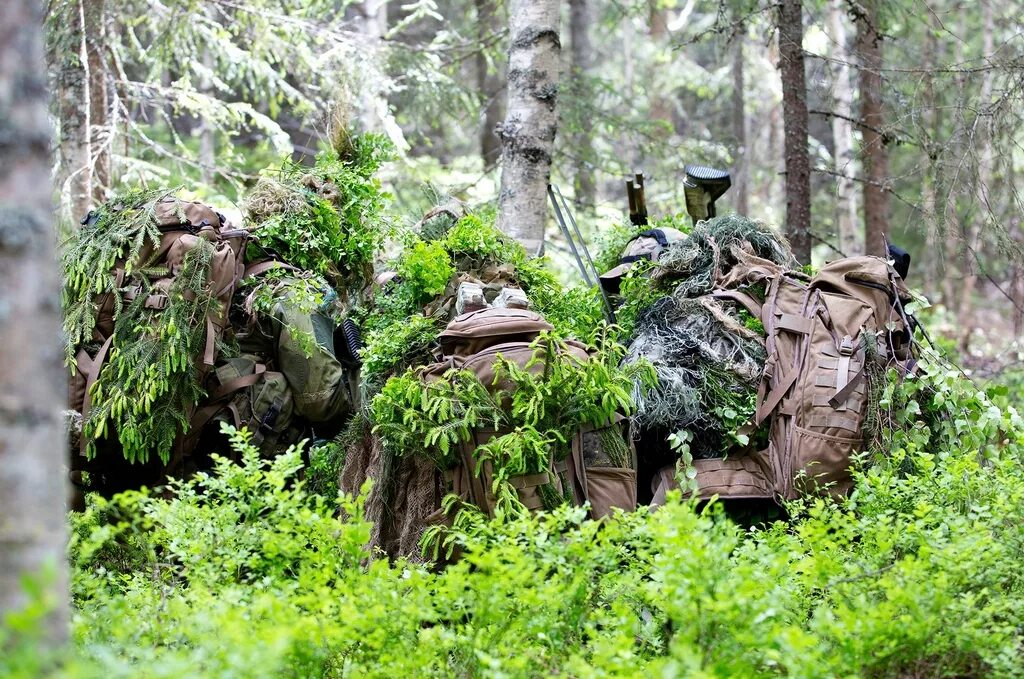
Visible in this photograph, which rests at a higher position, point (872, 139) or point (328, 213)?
point (872, 139)

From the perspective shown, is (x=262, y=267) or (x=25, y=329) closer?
(x=25, y=329)

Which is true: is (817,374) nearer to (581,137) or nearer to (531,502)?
(531,502)

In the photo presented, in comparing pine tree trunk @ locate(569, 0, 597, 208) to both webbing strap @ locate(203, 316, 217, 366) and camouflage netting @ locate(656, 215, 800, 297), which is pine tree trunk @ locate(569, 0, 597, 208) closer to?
camouflage netting @ locate(656, 215, 800, 297)

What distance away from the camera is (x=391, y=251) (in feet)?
24.2

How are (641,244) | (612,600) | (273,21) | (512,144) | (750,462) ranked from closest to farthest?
(612,600), (750,462), (641,244), (512,144), (273,21)

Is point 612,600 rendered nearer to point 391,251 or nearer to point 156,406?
point 156,406

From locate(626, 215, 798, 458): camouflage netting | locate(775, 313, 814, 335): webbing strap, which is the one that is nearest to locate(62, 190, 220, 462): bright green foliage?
locate(626, 215, 798, 458): camouflage netting

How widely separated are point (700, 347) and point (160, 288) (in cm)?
315

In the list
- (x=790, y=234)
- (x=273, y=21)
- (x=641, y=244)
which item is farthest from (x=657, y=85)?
(x=641, y=244)

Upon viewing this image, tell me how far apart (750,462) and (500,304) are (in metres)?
1.74

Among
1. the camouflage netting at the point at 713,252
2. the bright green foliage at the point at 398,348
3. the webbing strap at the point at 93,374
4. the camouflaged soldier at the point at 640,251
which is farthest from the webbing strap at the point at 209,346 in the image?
the camouflage netting at the point at 713,252

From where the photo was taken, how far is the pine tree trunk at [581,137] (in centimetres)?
1117

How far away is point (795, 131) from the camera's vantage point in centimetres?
837

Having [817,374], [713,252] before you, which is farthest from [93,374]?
[817,374]
